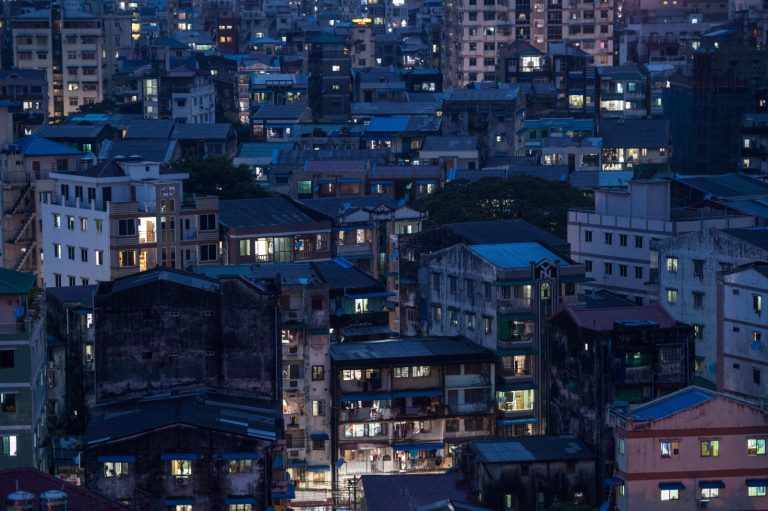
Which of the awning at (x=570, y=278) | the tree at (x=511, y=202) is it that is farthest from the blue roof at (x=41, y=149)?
the awning at (x=570, y=278)

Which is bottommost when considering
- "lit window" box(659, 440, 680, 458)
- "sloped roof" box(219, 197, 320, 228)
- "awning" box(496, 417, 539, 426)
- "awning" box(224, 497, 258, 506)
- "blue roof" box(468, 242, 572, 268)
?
"awning" box(496, 417, 539, 426)

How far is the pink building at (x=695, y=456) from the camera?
66625 millimetres

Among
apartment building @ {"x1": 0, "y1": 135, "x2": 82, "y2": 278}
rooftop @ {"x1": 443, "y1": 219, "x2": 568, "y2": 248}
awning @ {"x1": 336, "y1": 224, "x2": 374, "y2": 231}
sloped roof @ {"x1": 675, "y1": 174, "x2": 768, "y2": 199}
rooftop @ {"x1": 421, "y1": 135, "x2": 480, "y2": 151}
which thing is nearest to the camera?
rooftop @ {"x1": 443, "y1": 219, "x2": 568, "y2": 248}

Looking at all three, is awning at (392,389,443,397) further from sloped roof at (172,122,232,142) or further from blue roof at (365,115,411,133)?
blue roof at (365,115,411,133)

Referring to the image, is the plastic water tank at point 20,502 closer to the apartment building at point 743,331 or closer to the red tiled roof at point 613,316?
the red tiled roof at point 613,316

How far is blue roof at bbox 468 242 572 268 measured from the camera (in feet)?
264

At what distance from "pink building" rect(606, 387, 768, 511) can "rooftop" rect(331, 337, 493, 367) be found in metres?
11.7

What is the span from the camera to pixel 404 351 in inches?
3068

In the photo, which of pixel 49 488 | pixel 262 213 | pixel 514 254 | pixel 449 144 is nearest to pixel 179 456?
pixel 49 488

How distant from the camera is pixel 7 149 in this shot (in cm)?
10594

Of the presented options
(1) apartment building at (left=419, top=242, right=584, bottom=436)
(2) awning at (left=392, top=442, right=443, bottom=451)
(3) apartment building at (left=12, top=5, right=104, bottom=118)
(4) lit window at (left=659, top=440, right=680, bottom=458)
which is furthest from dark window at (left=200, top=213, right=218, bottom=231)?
(3) apartment building at (left=12, top=5, right=104, bottom=118)

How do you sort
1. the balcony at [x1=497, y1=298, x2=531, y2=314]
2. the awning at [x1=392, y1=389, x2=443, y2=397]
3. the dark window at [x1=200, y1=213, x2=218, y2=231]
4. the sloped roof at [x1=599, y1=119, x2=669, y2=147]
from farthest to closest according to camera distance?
the sloped roof at [x1=599, y1=119, x2=669, y2=147] < the dark window at [x1=200, y1=213, x2=218, y2=231] < the balcony at [x1=497, y1=298, x2=531, y2=314] < the awning at [x1=392, y1=389, x2=443, y2=397]

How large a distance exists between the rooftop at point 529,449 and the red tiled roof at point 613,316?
14.6 ft

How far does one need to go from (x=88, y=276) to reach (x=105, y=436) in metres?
29.4
